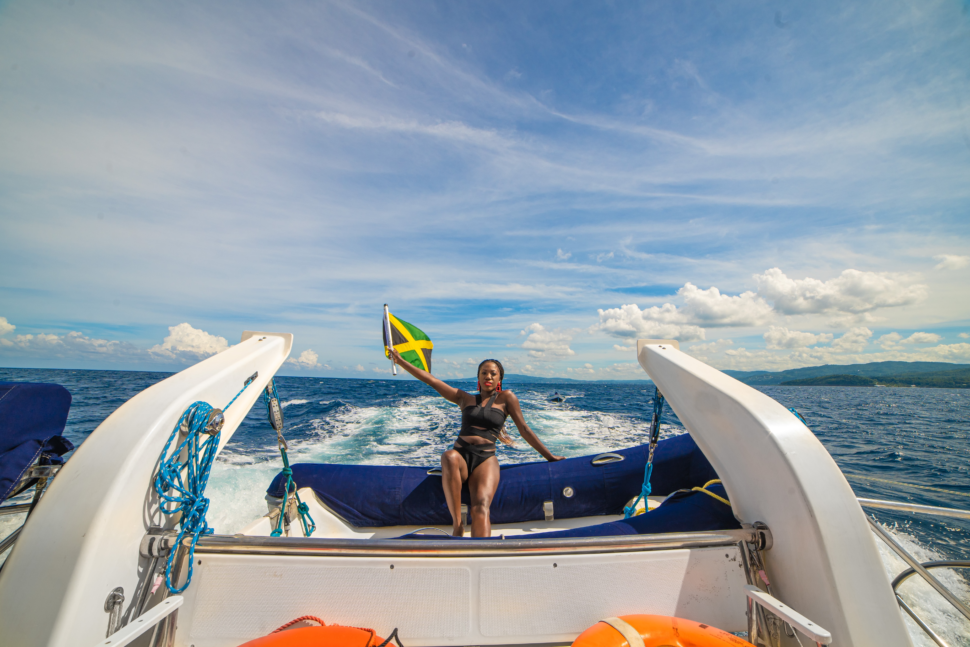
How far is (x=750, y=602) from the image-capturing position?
1.49 m

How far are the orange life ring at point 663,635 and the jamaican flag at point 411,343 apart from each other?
95.6 inches

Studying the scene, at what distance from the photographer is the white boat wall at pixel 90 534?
1.15 metres

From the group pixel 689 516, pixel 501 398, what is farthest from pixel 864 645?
pixel 501 398

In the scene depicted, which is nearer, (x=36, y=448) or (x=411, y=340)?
(x=36, y=448)

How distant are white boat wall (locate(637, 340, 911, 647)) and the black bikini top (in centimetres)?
143

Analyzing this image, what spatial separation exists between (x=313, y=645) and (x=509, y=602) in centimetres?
65

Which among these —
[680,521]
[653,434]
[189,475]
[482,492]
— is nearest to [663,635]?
[680,521]

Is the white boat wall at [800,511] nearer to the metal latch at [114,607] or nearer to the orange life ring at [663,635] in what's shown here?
the orange life ring at [663,635]

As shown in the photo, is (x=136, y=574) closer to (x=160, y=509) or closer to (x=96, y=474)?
(x=160, y=509)

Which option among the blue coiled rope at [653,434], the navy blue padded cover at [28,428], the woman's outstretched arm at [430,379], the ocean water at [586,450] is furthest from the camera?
the ocean water at [586,450]

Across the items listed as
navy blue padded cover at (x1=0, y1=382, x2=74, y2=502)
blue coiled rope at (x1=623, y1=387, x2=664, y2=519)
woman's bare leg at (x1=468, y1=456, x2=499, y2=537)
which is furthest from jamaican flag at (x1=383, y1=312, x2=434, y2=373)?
navy blue padded cover at (x1=0, y1=382, x2=74, y2=502)

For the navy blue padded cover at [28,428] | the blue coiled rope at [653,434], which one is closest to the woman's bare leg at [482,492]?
the blue coiled rope at [653,434]

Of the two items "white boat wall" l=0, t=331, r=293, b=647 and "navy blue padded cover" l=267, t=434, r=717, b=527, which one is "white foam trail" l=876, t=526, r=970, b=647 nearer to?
"navy blue padded cover" l=267, t=434, r=717, b=527

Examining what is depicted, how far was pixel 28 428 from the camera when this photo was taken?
1.64 m
